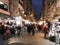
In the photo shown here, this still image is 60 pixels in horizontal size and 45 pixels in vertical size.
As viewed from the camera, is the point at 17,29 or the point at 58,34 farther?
the point at 17,29

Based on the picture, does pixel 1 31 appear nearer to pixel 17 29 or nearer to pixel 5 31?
pixel 5 31

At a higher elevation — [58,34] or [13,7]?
[13,7]

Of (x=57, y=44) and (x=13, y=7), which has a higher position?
(x=13, y=7)

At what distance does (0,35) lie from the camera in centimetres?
2025

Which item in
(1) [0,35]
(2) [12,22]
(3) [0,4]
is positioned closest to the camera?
(1) [0,35]

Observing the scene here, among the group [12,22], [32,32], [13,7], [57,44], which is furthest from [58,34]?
[13,7]

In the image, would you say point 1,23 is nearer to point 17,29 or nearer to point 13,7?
point 17,29

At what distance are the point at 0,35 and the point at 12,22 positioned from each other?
7.62 meters

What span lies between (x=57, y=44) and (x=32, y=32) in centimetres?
1660

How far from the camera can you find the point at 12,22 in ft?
91.0

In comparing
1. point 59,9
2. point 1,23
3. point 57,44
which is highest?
point 59,9

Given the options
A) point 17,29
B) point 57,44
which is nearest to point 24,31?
point 17,29

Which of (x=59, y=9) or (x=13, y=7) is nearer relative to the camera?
(x=59, y=9)

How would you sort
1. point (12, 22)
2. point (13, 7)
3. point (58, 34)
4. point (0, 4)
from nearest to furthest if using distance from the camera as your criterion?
point (58, 34), point (12, 22), point (0, 4), point (13, 7)
